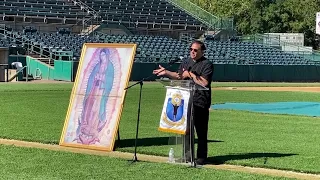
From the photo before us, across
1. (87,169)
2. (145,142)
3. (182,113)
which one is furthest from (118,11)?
(87,169)

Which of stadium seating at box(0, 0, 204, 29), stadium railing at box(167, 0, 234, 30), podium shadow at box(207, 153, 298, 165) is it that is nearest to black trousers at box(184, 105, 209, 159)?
podium shadow at box(207, 153, 298, 165)

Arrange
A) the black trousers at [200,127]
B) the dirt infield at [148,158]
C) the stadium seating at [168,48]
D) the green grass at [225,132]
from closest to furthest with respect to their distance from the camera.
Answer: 1. the dirt infield at [148,158]
2. the black trousers at [200,127]
3. the green grass at [225,132]
4. the stadium seating at [168,48]

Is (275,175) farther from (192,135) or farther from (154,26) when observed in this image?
(154,26)

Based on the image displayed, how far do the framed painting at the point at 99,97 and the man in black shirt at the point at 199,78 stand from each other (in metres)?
1.46

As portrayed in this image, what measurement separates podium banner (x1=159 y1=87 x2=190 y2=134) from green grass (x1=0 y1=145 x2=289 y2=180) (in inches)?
23.9

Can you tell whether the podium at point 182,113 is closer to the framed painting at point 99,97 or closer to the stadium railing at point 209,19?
the framed painting at point 99,97

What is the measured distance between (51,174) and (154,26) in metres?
49.1

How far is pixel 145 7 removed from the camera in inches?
2338

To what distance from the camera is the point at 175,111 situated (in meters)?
8.88

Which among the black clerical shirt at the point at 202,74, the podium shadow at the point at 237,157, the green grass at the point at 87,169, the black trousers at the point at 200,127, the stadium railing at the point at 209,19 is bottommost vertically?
the podium shadow at the point at 237,157

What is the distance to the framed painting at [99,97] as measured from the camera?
1006 cm

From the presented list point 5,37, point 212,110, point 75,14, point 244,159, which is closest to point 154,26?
point 75,14

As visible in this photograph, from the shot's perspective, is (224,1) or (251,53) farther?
(224,1)

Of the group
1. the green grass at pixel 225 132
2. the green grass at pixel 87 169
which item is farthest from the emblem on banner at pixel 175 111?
the green grass at pixel 225 132
